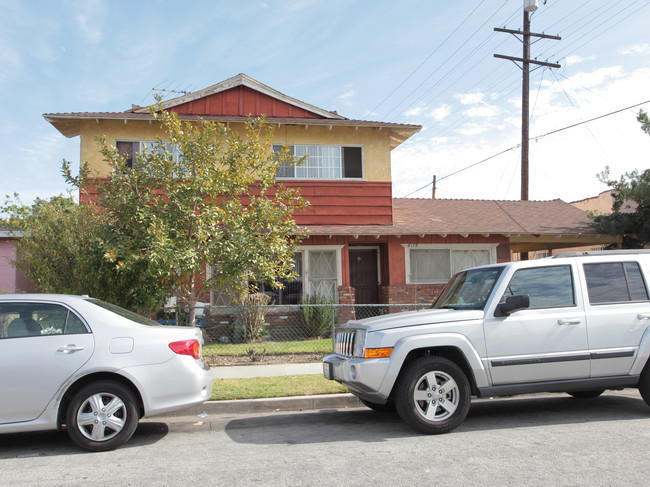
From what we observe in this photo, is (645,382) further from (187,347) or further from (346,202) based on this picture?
(346,202)

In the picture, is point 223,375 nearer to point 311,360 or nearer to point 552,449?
point 311,360

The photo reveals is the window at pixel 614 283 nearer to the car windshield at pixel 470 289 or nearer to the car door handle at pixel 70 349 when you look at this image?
the car windshield at pixel 470 289

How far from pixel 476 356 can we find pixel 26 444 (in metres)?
4.73

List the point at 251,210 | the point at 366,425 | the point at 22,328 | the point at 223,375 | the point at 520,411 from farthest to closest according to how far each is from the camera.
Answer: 1. the point at 251,210
2. the point at 223,375
3. the point at 520,411
4. the point at 366,425
5. the point at 22,328

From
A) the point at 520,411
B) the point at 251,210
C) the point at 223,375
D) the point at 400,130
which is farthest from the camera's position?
the point at 400,130

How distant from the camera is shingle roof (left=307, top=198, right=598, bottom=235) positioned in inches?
559

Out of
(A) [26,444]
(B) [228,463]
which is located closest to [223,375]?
(A) [26,444]

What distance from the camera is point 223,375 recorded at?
8977 mm

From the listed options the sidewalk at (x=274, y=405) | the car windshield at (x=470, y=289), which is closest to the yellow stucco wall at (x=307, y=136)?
the car windshield at (x=470, y=289)

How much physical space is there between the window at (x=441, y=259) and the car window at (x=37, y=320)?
1041 cm

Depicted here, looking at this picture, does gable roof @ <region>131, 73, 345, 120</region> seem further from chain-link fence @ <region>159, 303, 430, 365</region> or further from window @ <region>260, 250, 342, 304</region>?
chain-link fence @ <region>159, 303, 430, 365</region>

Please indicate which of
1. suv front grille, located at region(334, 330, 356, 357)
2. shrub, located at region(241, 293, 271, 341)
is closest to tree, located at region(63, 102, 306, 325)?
shrub, located at region(241, 293, 271, 341)

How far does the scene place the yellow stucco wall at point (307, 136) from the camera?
542 inches

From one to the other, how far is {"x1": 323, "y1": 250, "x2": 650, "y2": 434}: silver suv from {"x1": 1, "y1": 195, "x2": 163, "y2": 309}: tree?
5.02 m
